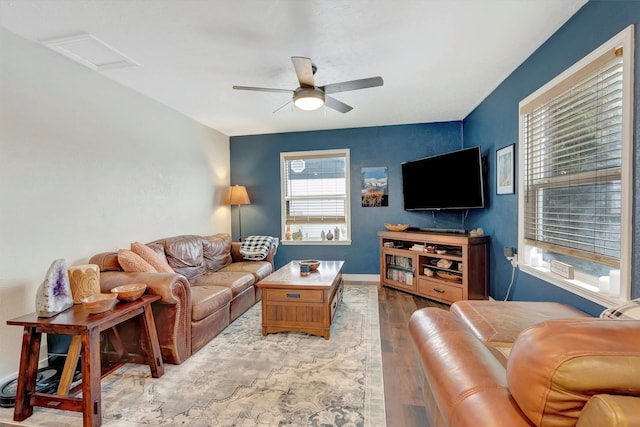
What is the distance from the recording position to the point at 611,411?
1.71 feet

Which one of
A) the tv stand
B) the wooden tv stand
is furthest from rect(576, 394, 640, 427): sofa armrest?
the tv stand

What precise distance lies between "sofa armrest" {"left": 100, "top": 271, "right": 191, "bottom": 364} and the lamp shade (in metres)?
2.54

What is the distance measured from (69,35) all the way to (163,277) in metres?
1.91

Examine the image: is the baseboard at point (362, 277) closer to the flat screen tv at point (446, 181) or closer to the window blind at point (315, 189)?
the window blind at point (315, 189)

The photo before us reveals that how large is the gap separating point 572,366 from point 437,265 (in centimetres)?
327

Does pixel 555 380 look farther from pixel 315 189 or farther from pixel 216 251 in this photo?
pixel 315 189

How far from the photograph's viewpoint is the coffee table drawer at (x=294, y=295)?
8.60 feet

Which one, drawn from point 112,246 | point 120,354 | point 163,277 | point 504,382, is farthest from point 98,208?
point 504,382

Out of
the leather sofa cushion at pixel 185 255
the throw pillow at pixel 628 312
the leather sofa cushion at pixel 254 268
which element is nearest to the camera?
the throw pillow at pixel 628 312

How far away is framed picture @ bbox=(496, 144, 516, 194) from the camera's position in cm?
280

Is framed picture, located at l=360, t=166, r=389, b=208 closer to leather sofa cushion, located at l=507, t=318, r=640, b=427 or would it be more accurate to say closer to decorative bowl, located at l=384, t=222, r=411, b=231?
decorative bowl, located at l=384, t=222, r=411, b=231

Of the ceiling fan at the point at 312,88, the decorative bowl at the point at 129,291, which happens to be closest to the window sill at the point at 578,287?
the ceiling fan at the point at 312,88

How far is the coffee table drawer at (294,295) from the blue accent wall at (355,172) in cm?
220

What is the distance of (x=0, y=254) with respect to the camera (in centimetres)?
195
